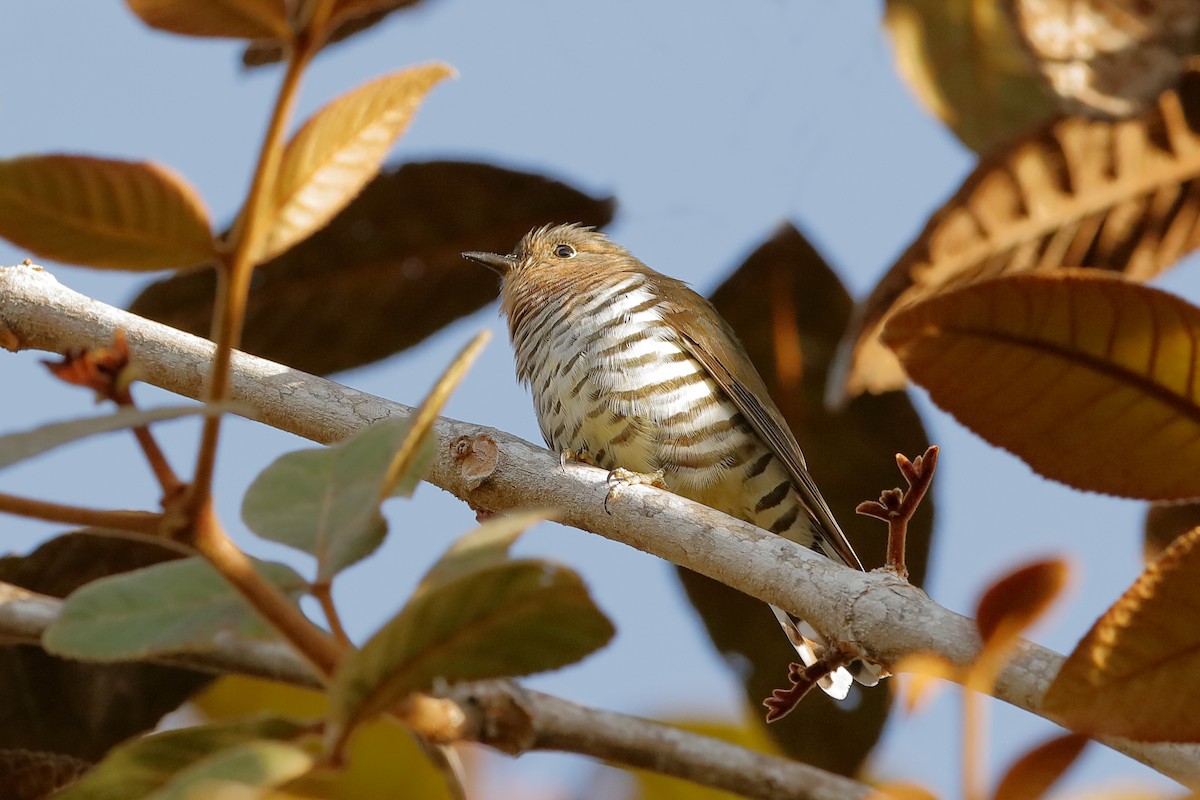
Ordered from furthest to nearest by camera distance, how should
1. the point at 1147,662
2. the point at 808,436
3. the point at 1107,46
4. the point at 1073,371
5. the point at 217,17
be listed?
1. the point at 808,436
2. the point at 1107,46
3. the point at 1073,371
4. the point at 1147,662
5. the point at 217,17

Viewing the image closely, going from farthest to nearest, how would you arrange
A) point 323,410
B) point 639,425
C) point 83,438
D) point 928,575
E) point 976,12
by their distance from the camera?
1. point 639,425
2. point 976,12
3. point 928,575
4. point 323,410
5. point 83,438

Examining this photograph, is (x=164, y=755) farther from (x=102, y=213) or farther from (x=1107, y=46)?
(x=1107, y=46)

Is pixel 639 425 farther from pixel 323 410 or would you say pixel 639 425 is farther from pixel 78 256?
pixel 78 256

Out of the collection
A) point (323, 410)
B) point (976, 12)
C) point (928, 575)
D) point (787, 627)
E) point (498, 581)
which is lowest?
point (787, 627)

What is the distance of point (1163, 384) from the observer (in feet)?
4.12

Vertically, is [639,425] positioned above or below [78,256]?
below

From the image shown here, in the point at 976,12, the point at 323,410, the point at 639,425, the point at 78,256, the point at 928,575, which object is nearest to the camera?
the point at 78,256

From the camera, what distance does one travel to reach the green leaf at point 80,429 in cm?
90

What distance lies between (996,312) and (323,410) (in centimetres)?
129

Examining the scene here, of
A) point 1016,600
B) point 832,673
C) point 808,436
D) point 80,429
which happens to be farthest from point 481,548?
point 808,436

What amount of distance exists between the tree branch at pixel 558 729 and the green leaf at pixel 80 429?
301mm

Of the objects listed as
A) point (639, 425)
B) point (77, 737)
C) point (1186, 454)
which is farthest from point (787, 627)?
point (1186, 454)

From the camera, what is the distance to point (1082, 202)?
95.5 inches

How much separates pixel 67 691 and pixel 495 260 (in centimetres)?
225
